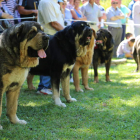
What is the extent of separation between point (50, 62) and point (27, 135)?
189 cm

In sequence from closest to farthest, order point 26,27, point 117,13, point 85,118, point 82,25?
1. point 26,27
2. point 85,118
3. point 82,25
4. point 117,13

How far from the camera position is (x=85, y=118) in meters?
4.59

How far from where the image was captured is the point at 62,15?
20.8 ft

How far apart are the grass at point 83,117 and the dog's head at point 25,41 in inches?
40.8

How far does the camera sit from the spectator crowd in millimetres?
5855

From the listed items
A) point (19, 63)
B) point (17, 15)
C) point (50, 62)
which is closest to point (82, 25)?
point (50, 62)

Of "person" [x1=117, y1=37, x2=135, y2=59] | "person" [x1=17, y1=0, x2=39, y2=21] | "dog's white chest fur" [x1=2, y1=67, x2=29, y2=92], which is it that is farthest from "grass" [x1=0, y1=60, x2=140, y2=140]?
"person" [x1=117, y1=37, x2=135, y2=59]

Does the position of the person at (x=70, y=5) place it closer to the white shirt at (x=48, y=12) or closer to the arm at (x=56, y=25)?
the white shirt at (x=48, y=12)

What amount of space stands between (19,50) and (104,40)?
13.7 ft

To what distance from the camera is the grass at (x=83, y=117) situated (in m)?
3.81

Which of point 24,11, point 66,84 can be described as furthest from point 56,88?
point 24,11

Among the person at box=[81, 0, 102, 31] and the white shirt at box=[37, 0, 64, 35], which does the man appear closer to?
the white shirt at box=[37, 0, 64, 35]

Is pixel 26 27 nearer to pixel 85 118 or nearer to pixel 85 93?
pixel 85 118

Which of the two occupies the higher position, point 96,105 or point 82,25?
point 82,25
